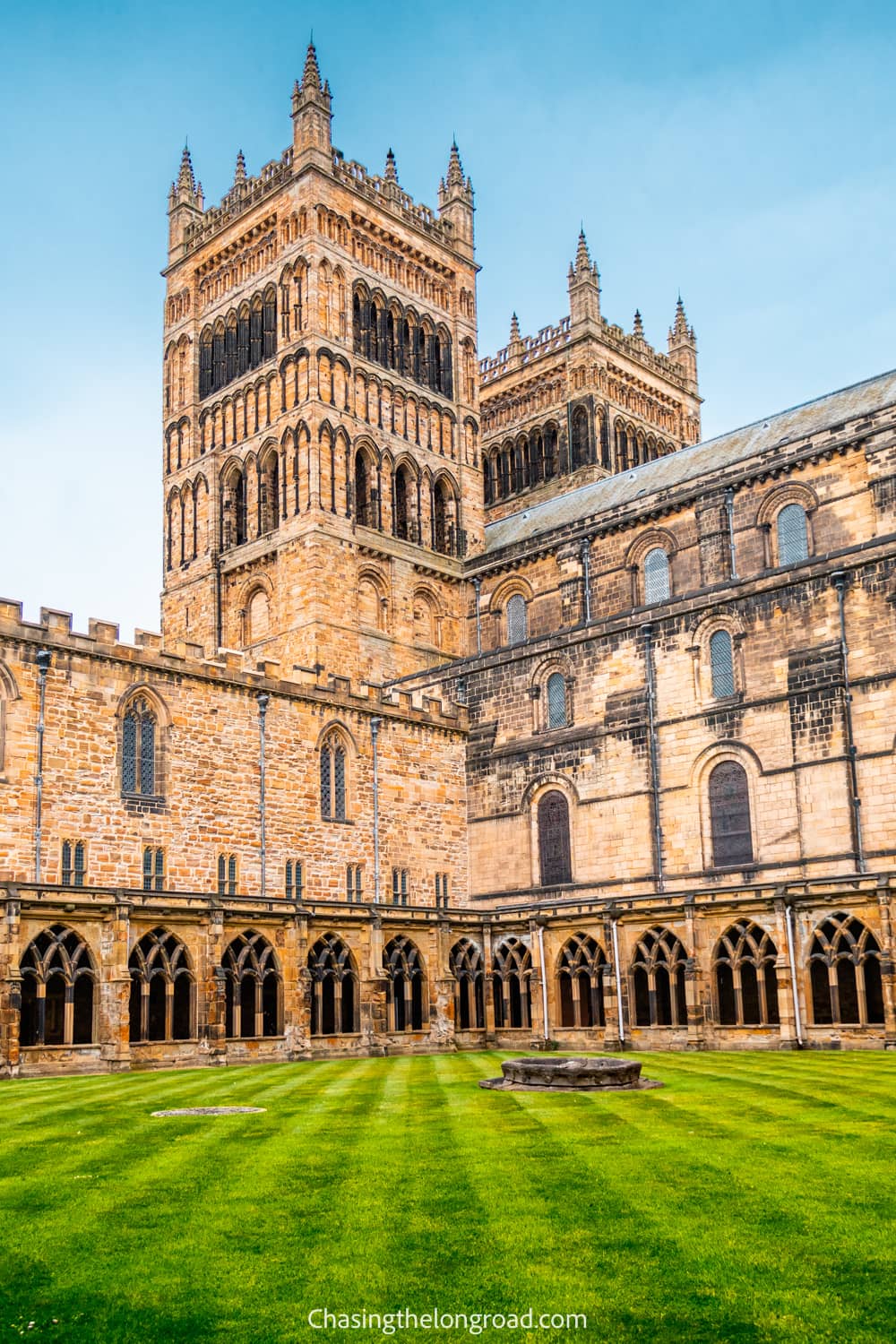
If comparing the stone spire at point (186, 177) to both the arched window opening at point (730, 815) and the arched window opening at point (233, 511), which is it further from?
the arched window opening at point (730, 815)

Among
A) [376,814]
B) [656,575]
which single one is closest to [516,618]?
[656,575]

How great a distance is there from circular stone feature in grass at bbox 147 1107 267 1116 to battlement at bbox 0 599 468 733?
20.0 meters

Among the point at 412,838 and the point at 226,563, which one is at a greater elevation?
the point at 226,563

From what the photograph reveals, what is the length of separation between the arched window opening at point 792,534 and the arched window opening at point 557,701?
31.6 ft

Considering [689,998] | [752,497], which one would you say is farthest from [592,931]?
[752,497]

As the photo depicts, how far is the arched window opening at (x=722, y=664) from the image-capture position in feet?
142

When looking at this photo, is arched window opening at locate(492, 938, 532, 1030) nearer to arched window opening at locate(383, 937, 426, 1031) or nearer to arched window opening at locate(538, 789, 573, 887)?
arched window opening at locate(383, 937, 426, 1031)

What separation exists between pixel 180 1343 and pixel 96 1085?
17832mm

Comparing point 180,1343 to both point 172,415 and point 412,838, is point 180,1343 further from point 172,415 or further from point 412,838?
point 172,415

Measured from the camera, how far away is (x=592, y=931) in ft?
126

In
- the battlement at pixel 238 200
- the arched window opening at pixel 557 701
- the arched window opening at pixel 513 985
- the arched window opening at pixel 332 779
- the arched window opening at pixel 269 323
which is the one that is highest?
the battlement at pixel 238 200

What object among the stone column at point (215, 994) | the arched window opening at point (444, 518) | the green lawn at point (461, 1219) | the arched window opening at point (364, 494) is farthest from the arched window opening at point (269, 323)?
the green lawn at point (461, 1219)

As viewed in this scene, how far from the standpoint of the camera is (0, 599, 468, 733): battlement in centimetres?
3734

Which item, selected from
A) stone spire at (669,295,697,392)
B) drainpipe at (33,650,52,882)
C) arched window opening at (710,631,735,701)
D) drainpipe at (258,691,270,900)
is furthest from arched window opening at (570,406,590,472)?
drainpipe at (33,650,52,882)
